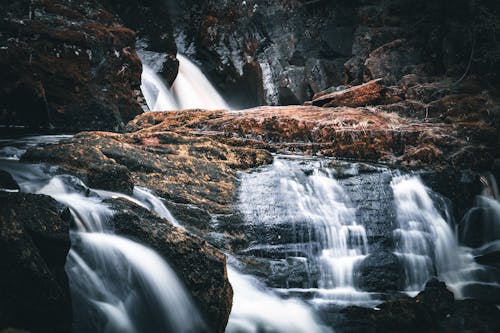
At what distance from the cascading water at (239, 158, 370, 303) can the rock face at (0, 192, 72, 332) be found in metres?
2.71

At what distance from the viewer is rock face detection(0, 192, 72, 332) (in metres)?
2.54

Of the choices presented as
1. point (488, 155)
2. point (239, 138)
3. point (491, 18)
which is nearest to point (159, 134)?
point (239, 138)

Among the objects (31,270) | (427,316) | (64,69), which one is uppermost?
(64,69)

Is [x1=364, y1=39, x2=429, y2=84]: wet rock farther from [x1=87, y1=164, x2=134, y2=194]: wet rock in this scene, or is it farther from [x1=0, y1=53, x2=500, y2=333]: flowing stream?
[x1=87, y1=164, x2=134, y2=194]: wet rock

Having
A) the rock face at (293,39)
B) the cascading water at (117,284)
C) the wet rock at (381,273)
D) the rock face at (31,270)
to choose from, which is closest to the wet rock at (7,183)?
the cascading water at (117,284)

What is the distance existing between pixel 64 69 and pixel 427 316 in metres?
8.37

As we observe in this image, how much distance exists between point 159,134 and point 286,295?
11.7 feet

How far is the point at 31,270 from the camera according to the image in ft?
8.52

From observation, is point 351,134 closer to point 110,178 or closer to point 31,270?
point 110,178

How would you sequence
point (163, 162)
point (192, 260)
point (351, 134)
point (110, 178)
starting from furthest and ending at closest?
point (351, 134) < point (163, 162) < point (110, 178) < point (192, 260)

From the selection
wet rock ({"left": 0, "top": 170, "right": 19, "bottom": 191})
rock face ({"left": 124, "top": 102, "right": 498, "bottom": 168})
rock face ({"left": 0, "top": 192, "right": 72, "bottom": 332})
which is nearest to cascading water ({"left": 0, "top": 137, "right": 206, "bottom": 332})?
rock face ({"left": 0, "top": 192, "right": 72, "bottom": 332})

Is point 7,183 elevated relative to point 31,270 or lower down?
elevated

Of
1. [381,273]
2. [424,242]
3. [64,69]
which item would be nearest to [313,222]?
[381,273]

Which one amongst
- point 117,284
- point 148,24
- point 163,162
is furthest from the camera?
point 148,24
